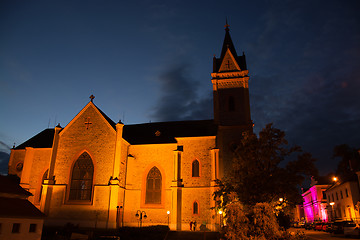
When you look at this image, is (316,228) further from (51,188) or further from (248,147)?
(51,188)

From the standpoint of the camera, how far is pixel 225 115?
1411 inches

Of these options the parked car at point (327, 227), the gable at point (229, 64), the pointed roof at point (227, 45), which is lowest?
the parked car at point (327, 227)

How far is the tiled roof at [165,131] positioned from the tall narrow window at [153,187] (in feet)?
12.8

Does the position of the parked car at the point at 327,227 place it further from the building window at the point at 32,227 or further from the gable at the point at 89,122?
the building window at the point at 32,227

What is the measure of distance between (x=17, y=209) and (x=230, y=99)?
26672 mm

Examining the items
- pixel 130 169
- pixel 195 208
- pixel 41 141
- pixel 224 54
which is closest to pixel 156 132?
pixel 130 169

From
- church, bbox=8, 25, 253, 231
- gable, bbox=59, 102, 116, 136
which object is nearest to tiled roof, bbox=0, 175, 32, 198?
church, bbox=8, 25, 253, 231

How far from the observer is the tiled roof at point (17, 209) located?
19141mm

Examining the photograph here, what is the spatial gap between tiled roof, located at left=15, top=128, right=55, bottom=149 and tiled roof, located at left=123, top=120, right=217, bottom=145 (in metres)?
10.1

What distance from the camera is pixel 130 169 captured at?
1283 inches

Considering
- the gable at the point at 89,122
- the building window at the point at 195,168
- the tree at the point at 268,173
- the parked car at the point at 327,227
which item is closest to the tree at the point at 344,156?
the parked car at the point at 327,227

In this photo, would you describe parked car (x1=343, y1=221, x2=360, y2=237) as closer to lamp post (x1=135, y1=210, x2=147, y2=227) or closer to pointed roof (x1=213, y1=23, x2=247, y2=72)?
lamp post (x1=135, y1=210, x2=147, y2=227)

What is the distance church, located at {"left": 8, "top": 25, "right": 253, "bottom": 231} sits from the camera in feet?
95.5

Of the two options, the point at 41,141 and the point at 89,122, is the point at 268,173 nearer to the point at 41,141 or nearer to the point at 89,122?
the point at 89,122
